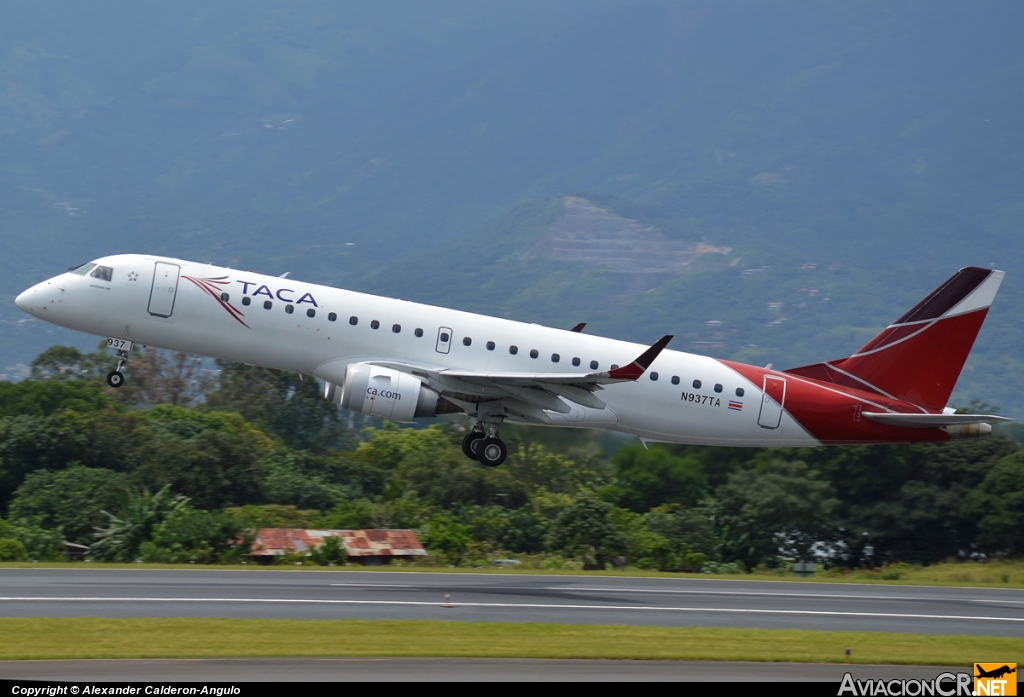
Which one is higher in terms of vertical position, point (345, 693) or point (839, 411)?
point (839, 411)

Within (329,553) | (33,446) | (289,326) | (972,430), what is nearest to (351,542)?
(329,553)

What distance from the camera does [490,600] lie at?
28.9 meters

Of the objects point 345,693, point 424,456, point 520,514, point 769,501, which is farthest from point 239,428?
point 345,693

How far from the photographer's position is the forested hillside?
42.5 meters

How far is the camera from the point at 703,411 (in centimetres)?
3519

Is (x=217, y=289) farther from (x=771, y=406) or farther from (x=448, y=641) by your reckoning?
(x=771, y=406)

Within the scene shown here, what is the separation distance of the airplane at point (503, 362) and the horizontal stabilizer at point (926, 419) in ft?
0.15

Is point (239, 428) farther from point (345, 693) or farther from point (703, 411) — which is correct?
point (345, 693)

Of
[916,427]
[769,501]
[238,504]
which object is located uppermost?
[916,427]

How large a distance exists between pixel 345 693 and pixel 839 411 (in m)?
22.8

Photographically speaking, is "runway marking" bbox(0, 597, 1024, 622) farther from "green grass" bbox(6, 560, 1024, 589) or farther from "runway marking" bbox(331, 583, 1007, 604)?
"green grass" bbox(6, 560, 1024, 589)

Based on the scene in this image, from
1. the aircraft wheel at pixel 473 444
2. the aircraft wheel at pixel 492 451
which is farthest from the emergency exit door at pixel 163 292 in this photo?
the aircraft wheel at pixel 492 451

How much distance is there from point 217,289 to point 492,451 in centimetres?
923

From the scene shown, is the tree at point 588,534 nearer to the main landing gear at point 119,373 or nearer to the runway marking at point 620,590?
the runway marking at point 620,590
